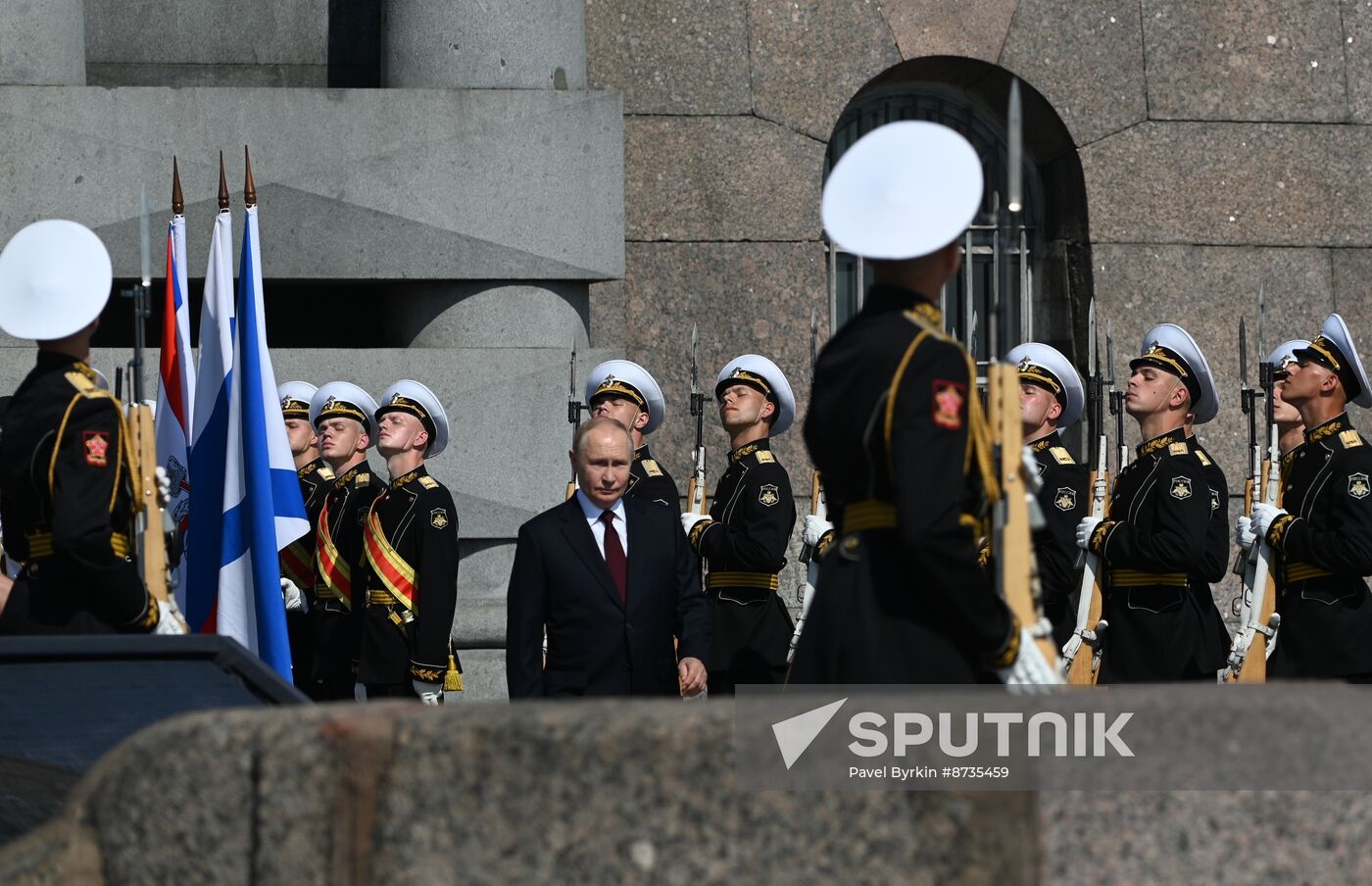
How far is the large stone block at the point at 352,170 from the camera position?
29.8ft

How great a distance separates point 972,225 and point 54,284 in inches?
248

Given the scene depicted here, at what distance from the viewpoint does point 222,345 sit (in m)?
Answer: 7.13

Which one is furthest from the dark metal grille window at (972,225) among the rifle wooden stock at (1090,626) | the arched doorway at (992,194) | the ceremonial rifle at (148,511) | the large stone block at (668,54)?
the ceremonial rifle at (148,511)

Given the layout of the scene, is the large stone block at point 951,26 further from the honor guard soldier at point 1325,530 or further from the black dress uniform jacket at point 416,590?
the black dress uniform jacket at point 416,590

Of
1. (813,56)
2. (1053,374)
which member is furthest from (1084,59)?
(1053,374)

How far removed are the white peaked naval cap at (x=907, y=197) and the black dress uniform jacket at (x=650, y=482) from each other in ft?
14.9

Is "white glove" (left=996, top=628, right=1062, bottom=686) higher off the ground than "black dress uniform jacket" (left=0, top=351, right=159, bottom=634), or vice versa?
"black dress uniform jacket" (left=0, top=351, right=159, bottom=634)

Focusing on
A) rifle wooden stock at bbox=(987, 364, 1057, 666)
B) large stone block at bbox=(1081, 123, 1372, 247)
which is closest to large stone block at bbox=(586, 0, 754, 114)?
large stone block at bbox=(1081, 123, 1372, 247)

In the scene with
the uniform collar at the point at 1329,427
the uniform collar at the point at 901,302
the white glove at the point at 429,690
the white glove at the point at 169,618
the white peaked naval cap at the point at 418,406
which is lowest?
the white glove at the point at 429,690

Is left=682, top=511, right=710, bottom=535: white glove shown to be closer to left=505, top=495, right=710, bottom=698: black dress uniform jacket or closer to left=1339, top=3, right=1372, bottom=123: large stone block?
left=505, top=495, right=710, bottom=698: black dress uniform jacket

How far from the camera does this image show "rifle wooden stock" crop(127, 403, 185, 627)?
5.28 m

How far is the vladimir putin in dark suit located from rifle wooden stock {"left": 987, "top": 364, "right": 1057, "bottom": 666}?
248cm

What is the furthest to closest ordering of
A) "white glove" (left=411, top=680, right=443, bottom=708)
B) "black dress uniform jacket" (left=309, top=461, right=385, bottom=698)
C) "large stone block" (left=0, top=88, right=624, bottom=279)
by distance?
1. "large stone block" (left=0, top=88, right=624, bottom=279)
2. "black dress uniform jacket" (left=309, top=461, right=385, bottom=698)
3. "white glove" (left=411, top=680, right=443, bottom=708)

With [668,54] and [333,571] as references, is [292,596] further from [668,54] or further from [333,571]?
[668,54]
